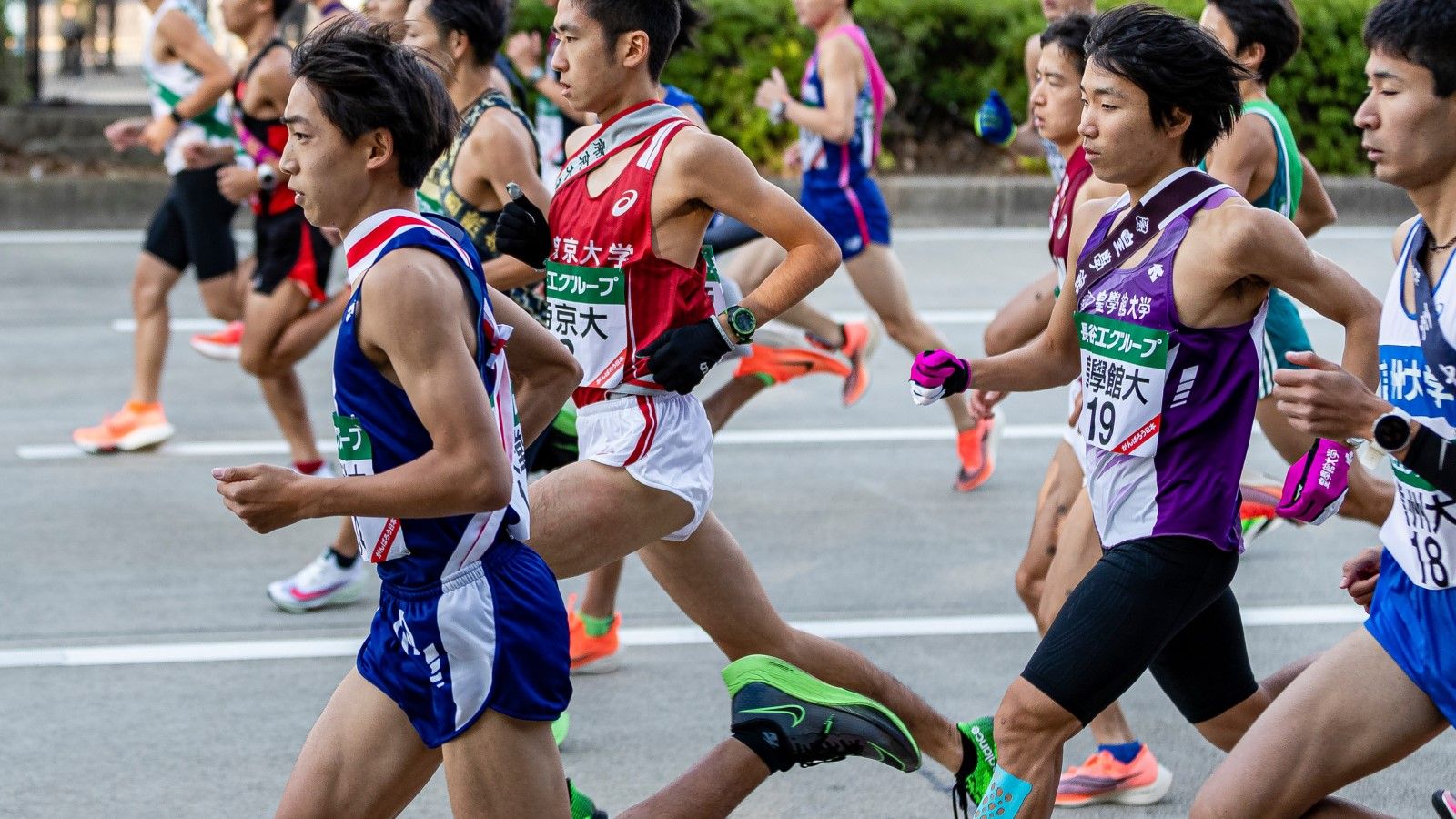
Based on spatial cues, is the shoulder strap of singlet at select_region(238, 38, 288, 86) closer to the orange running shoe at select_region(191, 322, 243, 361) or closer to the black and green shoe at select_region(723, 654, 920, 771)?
the orange running shoe at select_region(191, 322, 243, 361)

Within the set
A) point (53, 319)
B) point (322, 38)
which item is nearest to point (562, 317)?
point (322, 38)

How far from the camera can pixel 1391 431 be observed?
2953 mm

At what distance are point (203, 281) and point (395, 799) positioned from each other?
17.3 feet

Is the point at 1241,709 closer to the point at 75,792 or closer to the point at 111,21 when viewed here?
the point at 75,792

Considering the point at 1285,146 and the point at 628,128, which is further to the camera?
the point at 1285,146

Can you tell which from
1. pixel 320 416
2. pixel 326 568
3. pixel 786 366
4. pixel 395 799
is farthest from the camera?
pixel 320 416

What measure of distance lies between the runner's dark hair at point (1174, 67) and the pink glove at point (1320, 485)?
661mm

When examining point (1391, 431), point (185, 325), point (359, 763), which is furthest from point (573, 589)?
point (185, 325)

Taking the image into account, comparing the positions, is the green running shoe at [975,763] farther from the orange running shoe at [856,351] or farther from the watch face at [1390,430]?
the orange running shoe at [856,351]

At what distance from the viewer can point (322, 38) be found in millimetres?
3139

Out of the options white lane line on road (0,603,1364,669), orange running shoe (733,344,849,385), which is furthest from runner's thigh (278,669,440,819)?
orange running shoe (733,344,849,385)

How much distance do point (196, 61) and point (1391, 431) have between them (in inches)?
246

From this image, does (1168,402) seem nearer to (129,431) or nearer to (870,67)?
(870,67)

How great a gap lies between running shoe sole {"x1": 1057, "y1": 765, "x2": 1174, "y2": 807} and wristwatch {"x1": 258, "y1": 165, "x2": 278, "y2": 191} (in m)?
4.05
